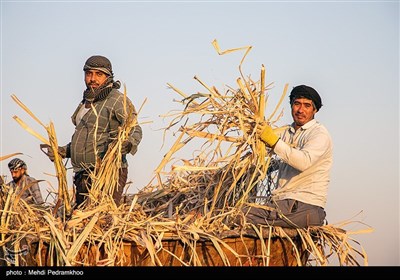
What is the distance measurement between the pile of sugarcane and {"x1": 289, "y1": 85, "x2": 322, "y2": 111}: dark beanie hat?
29cm

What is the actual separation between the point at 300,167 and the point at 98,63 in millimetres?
2155

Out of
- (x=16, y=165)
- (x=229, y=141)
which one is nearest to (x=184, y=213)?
(x=229, y=141)

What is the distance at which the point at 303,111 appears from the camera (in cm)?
680

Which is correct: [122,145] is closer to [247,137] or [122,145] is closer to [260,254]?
[247,137]

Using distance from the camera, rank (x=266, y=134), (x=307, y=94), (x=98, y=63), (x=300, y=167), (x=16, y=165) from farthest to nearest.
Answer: (x=16, y=165) → (x=98, y=63) → (x=307, y=94) → (x=300, y=167) → (x=266, y=134)

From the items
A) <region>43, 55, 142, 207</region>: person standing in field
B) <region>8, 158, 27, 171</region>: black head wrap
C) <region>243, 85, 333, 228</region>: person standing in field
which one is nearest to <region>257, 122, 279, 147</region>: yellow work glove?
<region>243, 85, 333, 228</region>: person standing in field

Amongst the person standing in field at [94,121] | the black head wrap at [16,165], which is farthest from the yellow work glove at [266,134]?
the black head wrap at [16,165]

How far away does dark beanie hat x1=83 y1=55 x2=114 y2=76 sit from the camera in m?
7.30

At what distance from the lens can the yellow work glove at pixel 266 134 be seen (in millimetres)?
6223

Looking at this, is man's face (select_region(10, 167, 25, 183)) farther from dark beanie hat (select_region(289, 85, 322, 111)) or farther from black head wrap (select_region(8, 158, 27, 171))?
dark beanie hat (select_region(289, 85, 322, 111))

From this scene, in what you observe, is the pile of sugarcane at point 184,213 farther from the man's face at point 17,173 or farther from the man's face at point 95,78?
the man's face at point 17,173

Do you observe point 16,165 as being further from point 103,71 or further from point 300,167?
point 300,167
